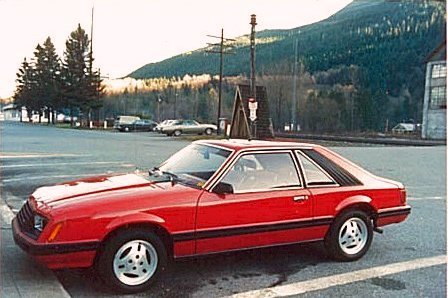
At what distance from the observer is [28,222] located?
4.49 metres

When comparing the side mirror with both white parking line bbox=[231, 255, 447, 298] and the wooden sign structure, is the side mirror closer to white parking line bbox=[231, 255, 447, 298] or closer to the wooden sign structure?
white parking line bbox=[231, 255, 447, 298]

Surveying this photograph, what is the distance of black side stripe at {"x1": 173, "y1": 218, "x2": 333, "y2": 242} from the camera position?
448 centimetres

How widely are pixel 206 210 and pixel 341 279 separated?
1.55 m

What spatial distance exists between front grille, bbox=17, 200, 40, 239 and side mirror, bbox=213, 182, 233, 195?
1.67 metres

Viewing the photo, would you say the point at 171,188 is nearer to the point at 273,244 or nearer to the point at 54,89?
the point at 273,244

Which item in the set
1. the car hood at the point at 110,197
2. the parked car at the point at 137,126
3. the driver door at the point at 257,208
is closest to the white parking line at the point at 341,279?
the driver door at the point at 257,208

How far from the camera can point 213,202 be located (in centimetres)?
459

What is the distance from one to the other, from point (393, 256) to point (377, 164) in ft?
38.3

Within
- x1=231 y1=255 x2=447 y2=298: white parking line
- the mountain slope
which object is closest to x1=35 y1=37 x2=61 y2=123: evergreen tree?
the mountain slope

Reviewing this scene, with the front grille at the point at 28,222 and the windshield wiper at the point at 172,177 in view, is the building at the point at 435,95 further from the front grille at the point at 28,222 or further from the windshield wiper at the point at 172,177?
the front grille at the point at 28,222

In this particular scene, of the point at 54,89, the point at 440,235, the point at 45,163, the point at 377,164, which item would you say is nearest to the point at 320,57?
the point at 54,89

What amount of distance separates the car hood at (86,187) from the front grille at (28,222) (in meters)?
0.13

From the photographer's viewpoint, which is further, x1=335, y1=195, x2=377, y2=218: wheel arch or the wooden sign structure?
the wooden sign structure

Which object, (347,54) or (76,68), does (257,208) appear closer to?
(76,68)
